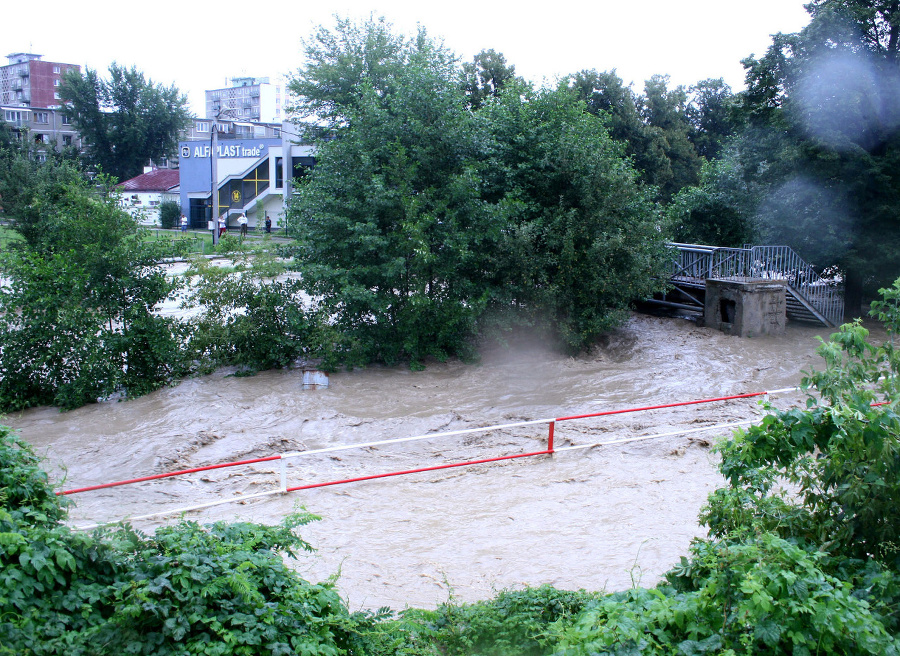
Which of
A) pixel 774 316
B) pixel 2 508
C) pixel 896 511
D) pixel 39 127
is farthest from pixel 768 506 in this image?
pixel 39 127

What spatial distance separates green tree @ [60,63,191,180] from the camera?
72.5 meters

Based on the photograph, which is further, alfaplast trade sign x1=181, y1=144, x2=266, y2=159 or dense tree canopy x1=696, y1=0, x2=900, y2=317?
alfaplast trade sign x1=181, y1=144, x2=266, y2=159

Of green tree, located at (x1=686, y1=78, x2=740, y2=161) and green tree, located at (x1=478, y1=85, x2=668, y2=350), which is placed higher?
green tree, located at (x1=686, y1=78, x2=740, y2=161)

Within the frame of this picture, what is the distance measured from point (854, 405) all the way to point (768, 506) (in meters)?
0.99

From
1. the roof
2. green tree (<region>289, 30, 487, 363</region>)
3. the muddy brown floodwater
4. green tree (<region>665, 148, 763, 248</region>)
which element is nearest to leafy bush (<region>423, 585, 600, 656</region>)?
the muddy brown floodwater

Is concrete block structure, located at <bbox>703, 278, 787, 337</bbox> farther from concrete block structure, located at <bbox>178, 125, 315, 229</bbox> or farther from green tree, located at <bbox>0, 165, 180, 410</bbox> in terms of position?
concrete block structure, located at <bbox>178, 125, 315, 229</bbox>

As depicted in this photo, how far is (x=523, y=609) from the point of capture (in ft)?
19.8

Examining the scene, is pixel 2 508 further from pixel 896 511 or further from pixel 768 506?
pixel 896 511

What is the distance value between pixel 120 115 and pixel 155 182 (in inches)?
531

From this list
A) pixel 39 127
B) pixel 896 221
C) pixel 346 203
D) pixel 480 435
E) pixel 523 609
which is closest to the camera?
pixel 523 609

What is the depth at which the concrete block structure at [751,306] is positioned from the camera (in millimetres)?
22469

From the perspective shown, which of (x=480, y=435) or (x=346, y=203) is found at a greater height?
(x=346, y=203)

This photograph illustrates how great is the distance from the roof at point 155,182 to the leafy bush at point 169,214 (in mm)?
5816

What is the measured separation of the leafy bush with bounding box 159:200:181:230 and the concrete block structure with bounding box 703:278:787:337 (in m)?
46.9
